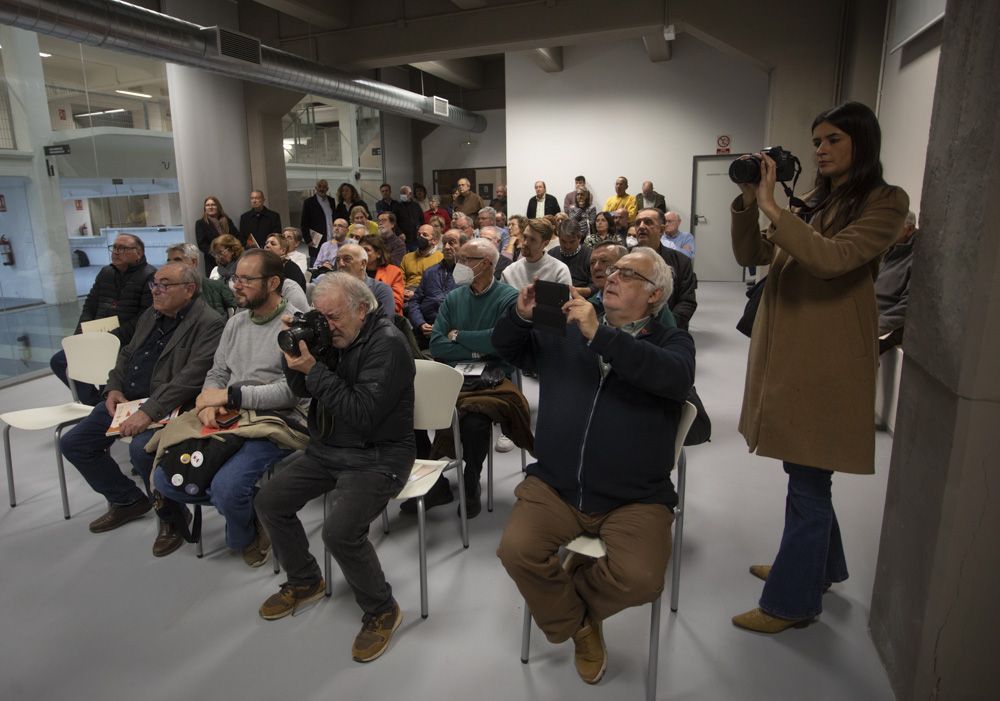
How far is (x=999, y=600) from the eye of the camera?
1535mm

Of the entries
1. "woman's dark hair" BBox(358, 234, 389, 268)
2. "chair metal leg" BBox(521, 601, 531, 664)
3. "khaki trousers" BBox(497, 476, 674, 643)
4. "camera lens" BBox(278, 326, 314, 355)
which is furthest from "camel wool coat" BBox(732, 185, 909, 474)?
"woman's dark hair" BBox(358, 234, 389, 268)

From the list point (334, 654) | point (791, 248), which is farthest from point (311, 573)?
point (791, 248)

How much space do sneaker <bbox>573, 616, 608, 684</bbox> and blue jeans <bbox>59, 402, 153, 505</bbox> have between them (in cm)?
192

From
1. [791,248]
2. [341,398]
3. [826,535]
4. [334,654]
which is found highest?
[791,248]

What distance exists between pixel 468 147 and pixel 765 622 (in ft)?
41.3

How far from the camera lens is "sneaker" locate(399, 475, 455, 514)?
2.91 m

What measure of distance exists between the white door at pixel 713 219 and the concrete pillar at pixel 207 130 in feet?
21.6

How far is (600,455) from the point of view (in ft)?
6.06

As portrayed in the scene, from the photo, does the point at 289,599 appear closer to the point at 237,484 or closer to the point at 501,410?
the point at 237,484

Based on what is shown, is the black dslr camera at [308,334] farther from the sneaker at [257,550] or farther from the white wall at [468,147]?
the white wall at [468,147]

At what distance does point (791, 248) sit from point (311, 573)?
188 centimetres

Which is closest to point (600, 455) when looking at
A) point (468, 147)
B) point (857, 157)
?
point (857, 157)

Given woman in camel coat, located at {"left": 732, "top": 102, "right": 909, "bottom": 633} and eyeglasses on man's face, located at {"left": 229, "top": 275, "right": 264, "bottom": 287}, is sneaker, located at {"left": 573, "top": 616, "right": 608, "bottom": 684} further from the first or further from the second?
eyeglasses on man's face, located at {"left": 229, "top": 275, "right": 264, "bottom": 287}

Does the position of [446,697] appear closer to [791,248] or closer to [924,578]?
[924,578]
